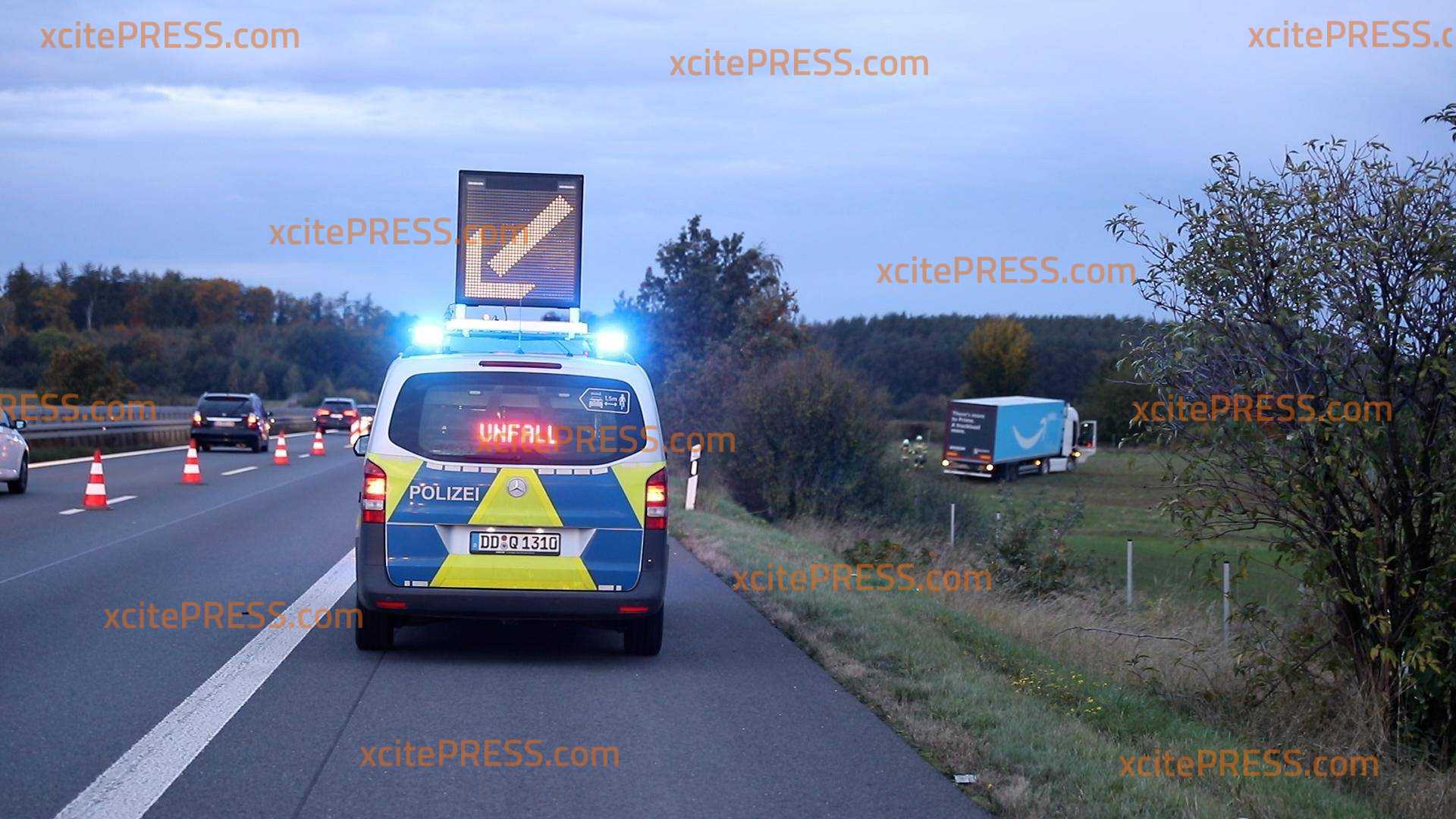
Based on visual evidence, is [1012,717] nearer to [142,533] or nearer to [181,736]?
[181,736]

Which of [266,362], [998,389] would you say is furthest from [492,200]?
[266,362]

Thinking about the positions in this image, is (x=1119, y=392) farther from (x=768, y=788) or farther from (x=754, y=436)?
(x=768, y=788)

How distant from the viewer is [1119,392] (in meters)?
60.3

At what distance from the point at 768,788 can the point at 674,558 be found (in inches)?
365

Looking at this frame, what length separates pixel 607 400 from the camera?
844 centimetres

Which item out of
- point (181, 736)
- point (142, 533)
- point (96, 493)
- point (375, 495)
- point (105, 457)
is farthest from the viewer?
point (105, 457)

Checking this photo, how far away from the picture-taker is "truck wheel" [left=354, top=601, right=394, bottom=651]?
28.0 ft

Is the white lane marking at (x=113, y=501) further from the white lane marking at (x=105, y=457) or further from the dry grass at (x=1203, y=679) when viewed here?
the dry grass at (x=1203, y=679)

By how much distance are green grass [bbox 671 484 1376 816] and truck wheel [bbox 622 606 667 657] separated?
3.58 feet

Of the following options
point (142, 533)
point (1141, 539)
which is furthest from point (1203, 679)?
point (1141, 539)

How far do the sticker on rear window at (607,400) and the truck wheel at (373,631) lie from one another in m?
1.75

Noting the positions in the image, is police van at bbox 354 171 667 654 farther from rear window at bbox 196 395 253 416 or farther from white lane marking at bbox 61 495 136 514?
rear window at bbox 196 395 253 416

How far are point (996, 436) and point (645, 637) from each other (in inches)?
1981

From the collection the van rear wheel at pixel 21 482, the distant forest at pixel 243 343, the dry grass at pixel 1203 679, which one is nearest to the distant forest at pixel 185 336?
the distant forest at pixel 243 343
